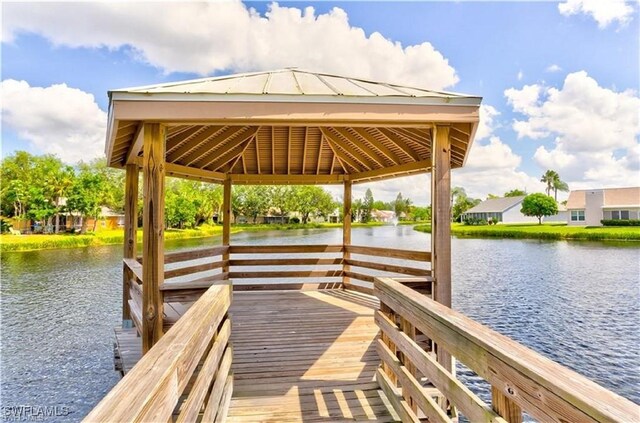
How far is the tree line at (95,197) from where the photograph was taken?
101ft

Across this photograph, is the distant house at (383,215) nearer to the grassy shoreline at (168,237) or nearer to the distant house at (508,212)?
the distant house at (508,212)

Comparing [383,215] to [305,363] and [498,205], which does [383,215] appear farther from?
[305,363]

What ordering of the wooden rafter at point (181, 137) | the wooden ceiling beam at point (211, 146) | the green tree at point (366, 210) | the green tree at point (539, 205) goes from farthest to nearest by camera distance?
the green tree at point (366, 210) → the green tree at point (539, 205) → the wooden ceiling beam at point (211, 146) → the wooden rafter at point (181, 137)

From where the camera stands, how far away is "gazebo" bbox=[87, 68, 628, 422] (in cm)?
139

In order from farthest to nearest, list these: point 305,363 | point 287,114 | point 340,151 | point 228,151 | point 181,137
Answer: point 340,151 → point 228,151 → point 181,137 → point 305,363 → point 287,114

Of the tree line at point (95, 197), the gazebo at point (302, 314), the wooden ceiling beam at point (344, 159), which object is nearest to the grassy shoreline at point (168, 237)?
the tree line at point (95, 197)

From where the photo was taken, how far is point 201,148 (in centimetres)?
606

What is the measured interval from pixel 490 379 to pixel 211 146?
560 centimetres

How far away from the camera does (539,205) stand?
4738 centimetres

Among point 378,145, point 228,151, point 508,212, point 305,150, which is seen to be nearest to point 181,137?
point 228,151

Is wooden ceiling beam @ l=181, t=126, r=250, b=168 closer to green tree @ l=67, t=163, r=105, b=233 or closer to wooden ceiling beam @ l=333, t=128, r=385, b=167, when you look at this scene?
wooden ceiling beam @ l=333, t=128, r=385, b=167

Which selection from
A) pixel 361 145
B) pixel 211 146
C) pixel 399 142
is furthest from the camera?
pixel 361 145

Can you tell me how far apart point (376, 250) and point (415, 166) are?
5.48ft

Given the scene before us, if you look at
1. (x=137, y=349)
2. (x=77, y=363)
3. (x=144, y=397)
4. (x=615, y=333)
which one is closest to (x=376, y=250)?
(x=137, y=349)
